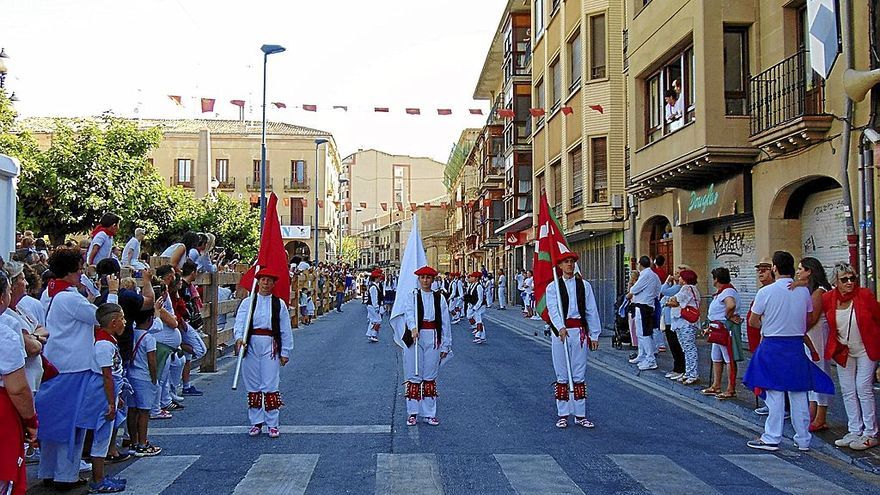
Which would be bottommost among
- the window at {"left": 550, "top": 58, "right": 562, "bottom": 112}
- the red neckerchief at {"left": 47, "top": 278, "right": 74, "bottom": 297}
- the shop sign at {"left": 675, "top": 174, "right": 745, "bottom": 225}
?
the red neckerchief at {"left": 47, "top": 278, "right": 74, "bottom": 297}

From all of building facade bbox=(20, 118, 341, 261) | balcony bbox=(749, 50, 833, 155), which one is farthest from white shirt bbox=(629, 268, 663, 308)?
building facade bbox=(20, 118, 341, 261)

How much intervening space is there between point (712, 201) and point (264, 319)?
1232 centimetres

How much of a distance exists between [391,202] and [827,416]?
333 ft

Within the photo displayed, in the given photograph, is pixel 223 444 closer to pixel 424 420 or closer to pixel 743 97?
pixel 424 420

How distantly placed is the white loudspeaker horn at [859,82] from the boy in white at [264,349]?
345 inches

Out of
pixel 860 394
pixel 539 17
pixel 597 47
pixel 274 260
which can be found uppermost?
pixel 539 17

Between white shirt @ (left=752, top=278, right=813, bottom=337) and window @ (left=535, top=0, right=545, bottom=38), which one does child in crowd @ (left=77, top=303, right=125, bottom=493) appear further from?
window @ (left=535, top=0, right=545, bottom=38)

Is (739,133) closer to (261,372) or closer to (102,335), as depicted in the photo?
(261,372)

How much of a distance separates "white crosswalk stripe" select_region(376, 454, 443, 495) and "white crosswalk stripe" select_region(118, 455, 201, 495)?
1744mm

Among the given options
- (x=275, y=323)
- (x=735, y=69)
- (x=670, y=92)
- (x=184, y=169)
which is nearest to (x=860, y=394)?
(x=275, y=323)

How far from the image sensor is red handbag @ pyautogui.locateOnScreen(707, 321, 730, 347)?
445 inches

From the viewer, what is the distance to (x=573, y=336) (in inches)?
395

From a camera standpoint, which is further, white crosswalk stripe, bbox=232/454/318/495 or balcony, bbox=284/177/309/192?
balcony, bbox=284/177/309/192

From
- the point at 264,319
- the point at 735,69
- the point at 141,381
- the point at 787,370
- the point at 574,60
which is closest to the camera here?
the point at 141,381
